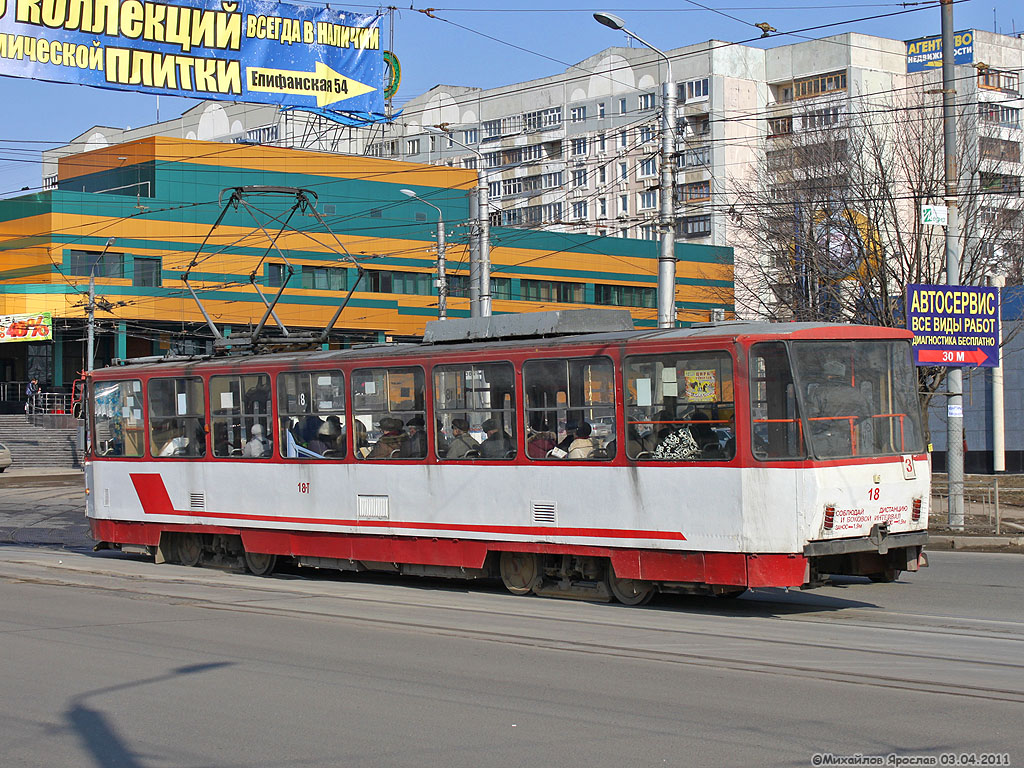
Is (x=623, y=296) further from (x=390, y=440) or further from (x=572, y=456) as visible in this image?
(x=572, y=456)

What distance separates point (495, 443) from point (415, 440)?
1215 millimetres

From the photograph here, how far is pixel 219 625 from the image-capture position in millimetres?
11641

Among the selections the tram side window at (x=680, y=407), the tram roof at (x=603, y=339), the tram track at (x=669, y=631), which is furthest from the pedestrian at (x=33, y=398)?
the tram side window at (x=680, y=407)

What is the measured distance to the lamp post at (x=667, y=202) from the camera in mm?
Result: 19531

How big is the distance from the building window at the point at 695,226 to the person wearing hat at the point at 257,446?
70018mm

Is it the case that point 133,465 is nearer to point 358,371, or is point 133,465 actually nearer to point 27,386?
point 358,371

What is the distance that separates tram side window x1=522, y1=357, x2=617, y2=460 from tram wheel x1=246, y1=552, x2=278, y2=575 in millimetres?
4891

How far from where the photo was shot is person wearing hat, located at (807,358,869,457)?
11.7 m

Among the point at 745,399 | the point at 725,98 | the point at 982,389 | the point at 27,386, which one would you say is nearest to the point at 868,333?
the point at 745,399

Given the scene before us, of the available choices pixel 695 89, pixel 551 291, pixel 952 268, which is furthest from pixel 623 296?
pixel 952 268

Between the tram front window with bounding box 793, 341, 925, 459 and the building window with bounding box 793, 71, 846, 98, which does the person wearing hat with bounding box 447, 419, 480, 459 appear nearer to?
the tram front window with bounding box 793, 341, 925, 459

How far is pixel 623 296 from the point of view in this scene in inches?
2950

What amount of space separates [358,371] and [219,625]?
4.13 meters

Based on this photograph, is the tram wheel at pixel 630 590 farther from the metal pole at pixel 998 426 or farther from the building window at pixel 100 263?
the building window at pixel 100 263
